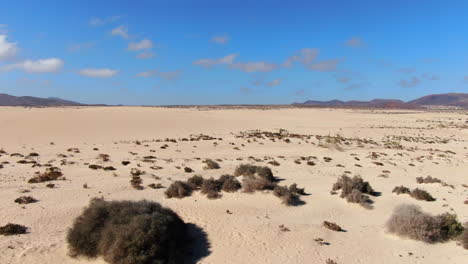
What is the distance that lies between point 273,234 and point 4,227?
922cm

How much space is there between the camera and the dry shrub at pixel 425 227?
1191cm

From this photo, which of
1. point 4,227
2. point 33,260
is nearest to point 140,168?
point 4,227

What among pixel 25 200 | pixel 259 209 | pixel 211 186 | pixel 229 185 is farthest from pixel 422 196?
pixel 25 200

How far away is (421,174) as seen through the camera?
23734 millimetres

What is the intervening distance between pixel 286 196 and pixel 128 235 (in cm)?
819

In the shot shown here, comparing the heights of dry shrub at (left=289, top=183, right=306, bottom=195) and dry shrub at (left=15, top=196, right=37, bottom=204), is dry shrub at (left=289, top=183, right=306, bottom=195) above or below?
below

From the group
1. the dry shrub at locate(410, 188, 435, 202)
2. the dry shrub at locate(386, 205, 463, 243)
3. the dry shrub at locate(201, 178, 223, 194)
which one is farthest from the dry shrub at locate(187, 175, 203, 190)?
the dry shrub at locate(410, 188, 435, 202)

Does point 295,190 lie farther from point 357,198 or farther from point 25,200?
point 25,200

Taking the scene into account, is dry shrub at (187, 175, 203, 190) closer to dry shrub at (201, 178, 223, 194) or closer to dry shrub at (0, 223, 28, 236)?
dry shrub at (201, 178, 223, 194)

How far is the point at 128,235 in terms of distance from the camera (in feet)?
31.1

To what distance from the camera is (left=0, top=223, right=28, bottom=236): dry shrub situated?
10.9m

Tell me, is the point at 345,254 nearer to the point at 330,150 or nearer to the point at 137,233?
the point at 137,233

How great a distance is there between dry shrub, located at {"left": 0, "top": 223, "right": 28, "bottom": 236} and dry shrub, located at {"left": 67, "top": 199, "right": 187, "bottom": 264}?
89.0 inches

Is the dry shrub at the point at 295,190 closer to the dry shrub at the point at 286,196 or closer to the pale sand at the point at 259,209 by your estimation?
the dry shrub at the point at 286,196
